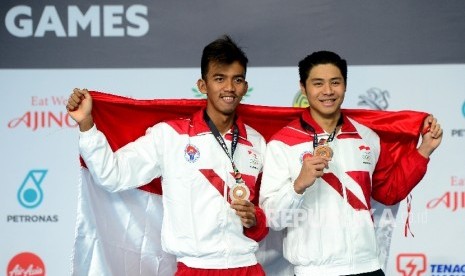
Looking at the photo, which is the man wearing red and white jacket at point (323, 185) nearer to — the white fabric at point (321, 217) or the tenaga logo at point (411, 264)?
the white fabric at point (321, 217)

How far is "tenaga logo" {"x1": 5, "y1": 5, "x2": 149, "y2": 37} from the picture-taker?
409 cm

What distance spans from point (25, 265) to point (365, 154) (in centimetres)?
216

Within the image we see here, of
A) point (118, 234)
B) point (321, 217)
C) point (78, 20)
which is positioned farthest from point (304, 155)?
point (78, 20)

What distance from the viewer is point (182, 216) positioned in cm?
279

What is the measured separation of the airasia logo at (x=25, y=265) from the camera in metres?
4.14

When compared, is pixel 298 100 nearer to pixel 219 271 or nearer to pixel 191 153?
pixel 191 153

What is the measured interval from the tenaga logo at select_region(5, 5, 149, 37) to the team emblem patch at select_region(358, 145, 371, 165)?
1667 millimetres

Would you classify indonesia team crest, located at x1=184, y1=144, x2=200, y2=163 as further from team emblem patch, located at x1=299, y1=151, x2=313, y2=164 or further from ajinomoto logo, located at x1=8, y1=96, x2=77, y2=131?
ajinomoto logo, located at x1=8, y1=96, x2=77, y2=131

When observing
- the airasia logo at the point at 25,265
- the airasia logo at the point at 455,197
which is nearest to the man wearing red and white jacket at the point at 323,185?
the airasia logo at the point at 455,197

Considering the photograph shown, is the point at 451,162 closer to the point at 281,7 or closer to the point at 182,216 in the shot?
the point at 281,7

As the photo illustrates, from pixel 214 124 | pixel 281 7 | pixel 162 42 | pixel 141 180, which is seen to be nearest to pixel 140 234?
pixel 141 180

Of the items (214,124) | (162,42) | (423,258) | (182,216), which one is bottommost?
(423,258)

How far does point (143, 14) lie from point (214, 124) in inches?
55.7

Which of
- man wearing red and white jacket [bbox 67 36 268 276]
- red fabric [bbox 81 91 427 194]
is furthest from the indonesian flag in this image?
man wearing red and white jacket [bbox 67 36 268 276]
